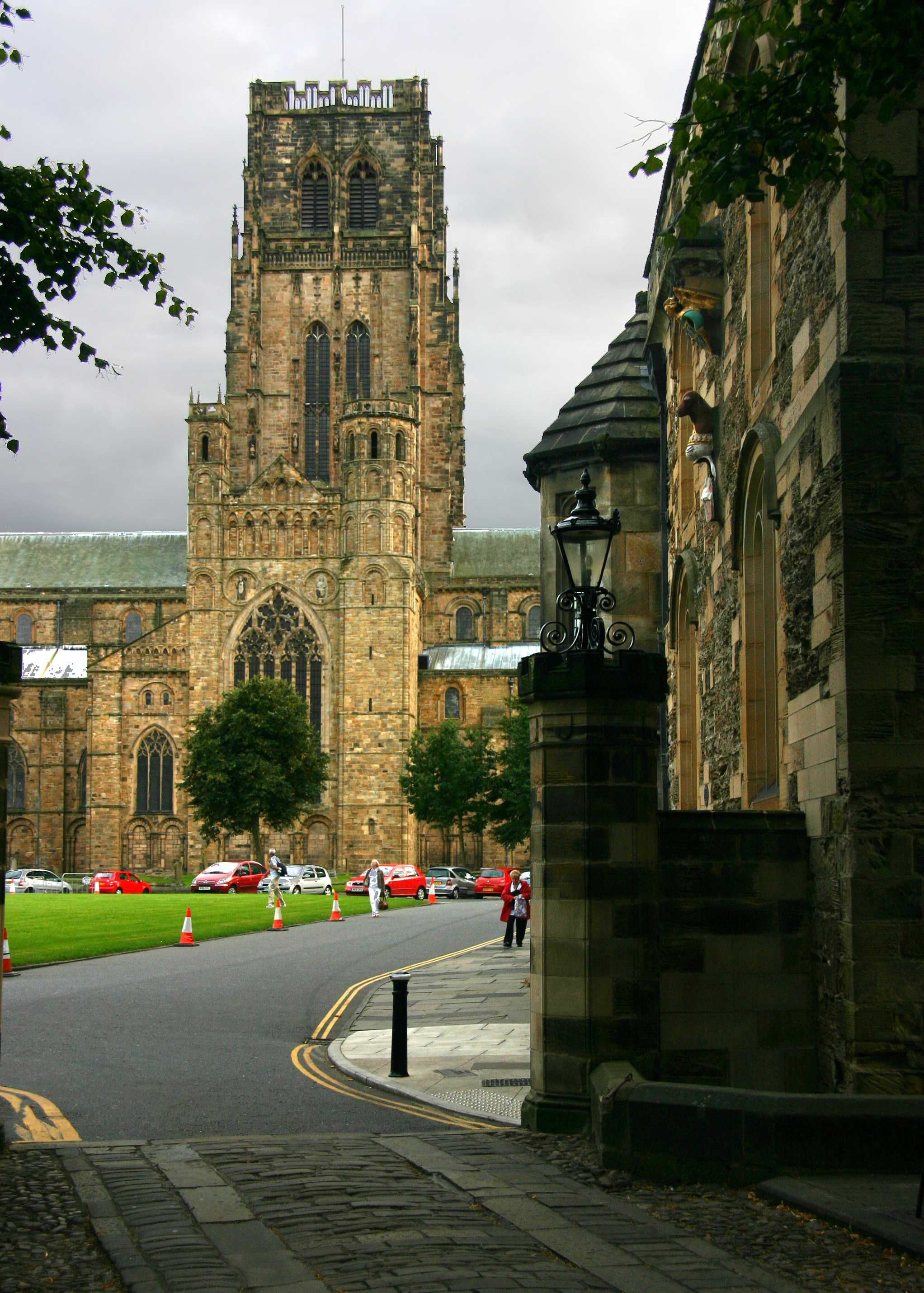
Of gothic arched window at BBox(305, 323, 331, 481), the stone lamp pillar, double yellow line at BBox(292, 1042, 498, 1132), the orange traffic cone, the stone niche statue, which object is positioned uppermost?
gothic arched window at BBox(305, 323, 331, 481)

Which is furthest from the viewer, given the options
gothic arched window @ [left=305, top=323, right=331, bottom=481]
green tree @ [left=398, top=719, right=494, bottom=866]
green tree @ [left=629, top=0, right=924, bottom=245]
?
gothic arched window @ [left=305, top=323, right=331, bottom=481]

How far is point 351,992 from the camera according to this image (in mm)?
17922

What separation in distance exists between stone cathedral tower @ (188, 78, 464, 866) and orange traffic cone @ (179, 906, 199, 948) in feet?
134

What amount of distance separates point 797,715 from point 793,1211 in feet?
12.2

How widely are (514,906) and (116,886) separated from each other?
122 ft

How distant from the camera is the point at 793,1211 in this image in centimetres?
656

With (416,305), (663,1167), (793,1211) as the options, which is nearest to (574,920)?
(663,1167)

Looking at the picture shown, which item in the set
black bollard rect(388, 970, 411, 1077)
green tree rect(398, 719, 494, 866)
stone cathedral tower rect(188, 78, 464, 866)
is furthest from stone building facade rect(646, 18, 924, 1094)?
stone cathedral tower rect(188, 78, 464, 866)

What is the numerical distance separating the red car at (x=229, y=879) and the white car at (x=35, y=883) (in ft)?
23.8

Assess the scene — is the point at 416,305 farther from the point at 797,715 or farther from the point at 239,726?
the point at 797,715

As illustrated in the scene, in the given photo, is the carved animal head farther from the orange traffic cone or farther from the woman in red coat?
the orange traffic cone

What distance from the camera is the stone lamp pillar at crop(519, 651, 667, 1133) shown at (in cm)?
844

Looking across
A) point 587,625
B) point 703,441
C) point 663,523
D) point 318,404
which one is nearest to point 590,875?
point 587,625

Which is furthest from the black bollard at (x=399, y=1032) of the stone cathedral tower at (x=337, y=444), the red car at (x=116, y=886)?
the stone cathedral tower at (x=337, y=444)
